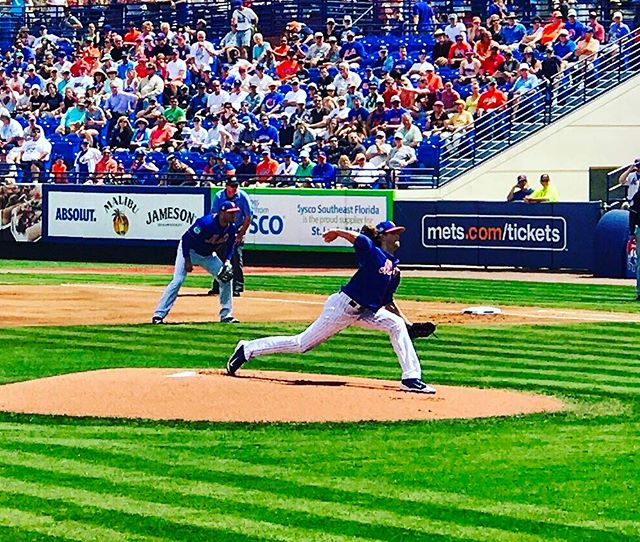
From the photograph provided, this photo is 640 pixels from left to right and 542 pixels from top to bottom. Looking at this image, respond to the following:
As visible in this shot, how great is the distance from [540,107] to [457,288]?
7.71m

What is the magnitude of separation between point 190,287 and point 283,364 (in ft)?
34.4

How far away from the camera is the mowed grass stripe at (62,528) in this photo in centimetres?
765

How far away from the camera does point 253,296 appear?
77.6 feet

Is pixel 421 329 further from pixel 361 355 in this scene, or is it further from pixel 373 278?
pixel 361 355

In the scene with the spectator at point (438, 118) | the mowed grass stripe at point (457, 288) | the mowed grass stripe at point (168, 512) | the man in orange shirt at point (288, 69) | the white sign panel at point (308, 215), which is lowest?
the mowed grass stripe at point (457, 288)

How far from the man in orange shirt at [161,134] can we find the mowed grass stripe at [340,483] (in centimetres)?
2380

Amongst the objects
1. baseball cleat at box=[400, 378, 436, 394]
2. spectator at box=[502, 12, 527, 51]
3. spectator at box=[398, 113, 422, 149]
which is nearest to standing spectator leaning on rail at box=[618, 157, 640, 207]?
spectator at box=[398, 113, 422, 149]

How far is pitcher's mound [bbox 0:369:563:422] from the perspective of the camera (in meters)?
11.8

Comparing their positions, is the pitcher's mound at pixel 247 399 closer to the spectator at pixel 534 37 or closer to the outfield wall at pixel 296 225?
the outfield wall at pixel 296 225

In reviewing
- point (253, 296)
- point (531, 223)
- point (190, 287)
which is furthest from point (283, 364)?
point (531, 223)

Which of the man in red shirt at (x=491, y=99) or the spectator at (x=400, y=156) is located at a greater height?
the man in red shirt at (x=491, y=99)

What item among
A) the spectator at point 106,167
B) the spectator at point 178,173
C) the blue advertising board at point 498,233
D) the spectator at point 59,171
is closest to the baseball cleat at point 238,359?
the blue advertising board at point 498,233

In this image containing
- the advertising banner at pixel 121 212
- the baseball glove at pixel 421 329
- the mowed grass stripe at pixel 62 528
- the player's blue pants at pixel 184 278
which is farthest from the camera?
the advertising banner at pixel 121 212

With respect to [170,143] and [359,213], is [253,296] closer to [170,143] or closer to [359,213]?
[359,213]
